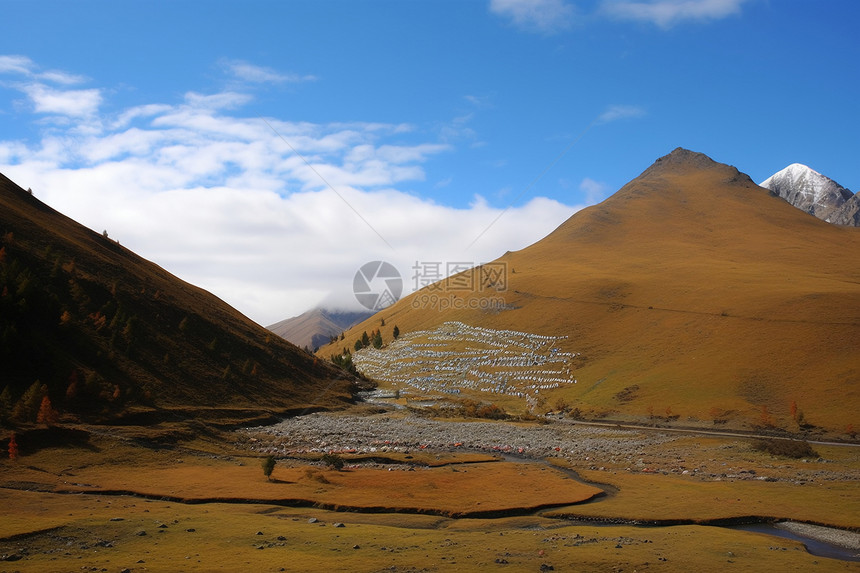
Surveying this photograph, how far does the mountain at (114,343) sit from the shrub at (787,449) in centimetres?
5182

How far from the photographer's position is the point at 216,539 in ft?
78.9

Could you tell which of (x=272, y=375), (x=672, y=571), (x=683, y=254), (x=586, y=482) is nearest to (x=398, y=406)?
(x=272, y=375)

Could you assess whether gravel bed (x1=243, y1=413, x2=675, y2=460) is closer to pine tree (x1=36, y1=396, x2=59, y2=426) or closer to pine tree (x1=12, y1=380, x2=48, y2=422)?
pine tree (x1=36, y1=396, x2=59, y2=426)

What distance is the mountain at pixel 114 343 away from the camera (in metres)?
48.8

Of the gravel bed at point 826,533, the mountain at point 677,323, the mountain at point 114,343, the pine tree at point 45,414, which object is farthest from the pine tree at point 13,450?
the mountain at point 677,323

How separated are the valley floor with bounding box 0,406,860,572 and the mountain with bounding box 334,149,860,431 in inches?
762

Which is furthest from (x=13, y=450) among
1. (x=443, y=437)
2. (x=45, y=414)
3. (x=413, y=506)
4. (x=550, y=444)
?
(x=550, y=444)

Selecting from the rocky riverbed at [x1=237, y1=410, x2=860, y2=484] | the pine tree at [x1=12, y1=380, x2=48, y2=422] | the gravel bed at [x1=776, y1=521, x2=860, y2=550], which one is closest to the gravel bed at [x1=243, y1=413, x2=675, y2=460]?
the rocky riverbed at [x1=237, y1=410, x2=860, y2=484]

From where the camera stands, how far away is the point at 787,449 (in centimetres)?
5003

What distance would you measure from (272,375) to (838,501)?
6924cm

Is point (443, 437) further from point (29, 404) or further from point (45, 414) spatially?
point (29, 404)

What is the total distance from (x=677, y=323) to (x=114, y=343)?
85.5 metres

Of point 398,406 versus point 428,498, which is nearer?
point 428,498

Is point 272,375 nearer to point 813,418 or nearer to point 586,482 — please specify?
point 586,482
